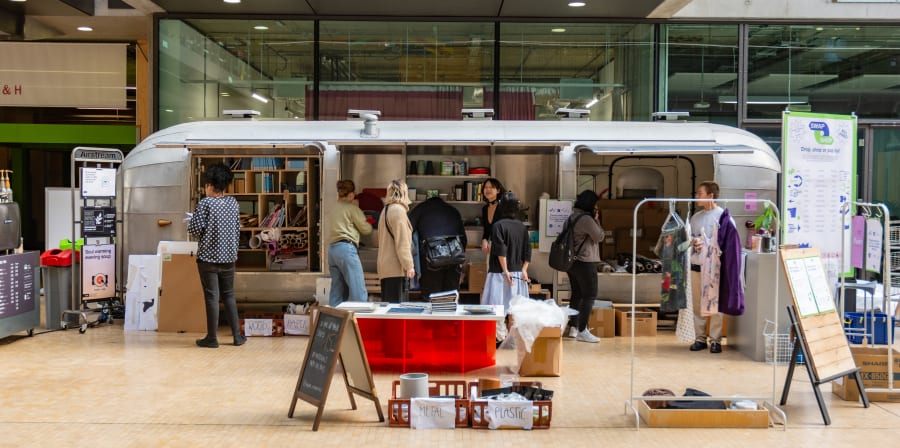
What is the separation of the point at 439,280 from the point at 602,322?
1.90m

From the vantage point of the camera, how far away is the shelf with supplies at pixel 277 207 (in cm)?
1019

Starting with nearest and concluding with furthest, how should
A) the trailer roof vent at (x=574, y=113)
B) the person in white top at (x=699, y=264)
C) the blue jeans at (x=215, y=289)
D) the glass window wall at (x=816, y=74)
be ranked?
the person in white top at (x=699, y=264) → the blue jeans at (x=215, y=289) → the trailer roof vent at (x=574, y=113) → the glass window wall at (x=816, y=74)

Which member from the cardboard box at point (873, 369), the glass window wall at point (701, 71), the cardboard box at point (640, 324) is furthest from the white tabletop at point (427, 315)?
the glass window wall at point (701, 71)

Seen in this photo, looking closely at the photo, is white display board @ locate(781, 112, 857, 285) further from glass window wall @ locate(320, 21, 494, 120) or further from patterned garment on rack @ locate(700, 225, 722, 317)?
glass window wall @ locate(320, 21, 494, 120)

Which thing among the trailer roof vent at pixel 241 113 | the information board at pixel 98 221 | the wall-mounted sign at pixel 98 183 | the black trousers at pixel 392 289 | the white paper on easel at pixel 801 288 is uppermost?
the trailer roof vent at pixel 241 113

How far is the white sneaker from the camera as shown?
879 cm

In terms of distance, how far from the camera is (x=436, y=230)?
856 cm

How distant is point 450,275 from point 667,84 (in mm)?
5420

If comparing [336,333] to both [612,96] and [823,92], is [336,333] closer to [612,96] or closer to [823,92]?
[612,96]

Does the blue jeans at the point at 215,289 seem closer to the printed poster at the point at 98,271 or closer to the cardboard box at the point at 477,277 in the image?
the printed poster at the point at 98,271

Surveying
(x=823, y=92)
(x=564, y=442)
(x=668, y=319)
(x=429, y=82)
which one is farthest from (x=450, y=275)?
(x=823, y=92)

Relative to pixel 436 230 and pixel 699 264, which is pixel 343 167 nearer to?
pixel 436 230

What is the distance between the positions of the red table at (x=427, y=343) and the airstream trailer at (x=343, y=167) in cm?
234

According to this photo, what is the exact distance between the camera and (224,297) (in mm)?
8398
